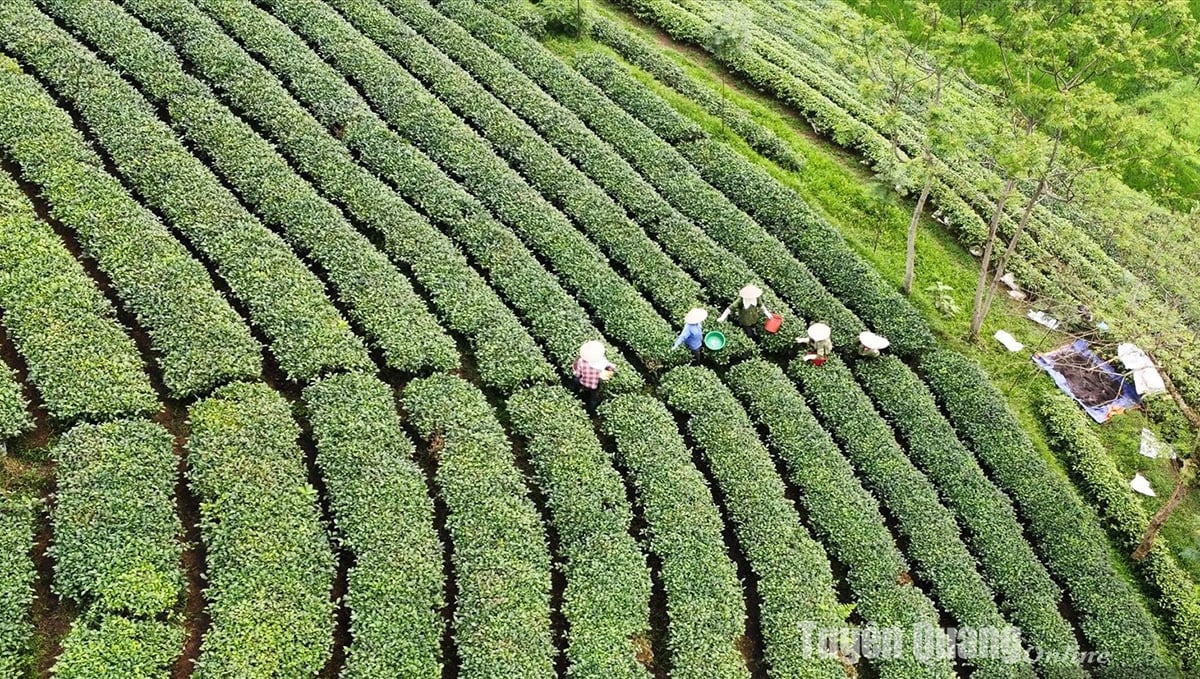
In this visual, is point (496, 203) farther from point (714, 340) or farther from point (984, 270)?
point (984, 270)

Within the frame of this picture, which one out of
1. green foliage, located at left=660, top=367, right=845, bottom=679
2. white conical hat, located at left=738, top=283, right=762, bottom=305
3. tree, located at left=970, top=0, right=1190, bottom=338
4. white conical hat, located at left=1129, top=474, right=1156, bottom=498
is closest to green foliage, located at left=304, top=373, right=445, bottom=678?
green foliage, located at left=660, top=367, right=845, bottom=679

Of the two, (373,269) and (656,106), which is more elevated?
(656,106)

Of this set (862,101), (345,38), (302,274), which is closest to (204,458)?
(302,274)

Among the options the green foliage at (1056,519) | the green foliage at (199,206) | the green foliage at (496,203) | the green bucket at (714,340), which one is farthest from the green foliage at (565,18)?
the green foliage at (1056,519)

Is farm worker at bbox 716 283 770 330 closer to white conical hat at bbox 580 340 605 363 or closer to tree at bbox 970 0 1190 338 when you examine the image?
white conical hat at bbox 580 340 605 363

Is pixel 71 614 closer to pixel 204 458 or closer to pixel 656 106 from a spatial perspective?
pixel 204 458

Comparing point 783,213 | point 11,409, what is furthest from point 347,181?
point 783,213

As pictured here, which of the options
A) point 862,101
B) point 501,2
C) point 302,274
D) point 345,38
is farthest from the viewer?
point 862,101
